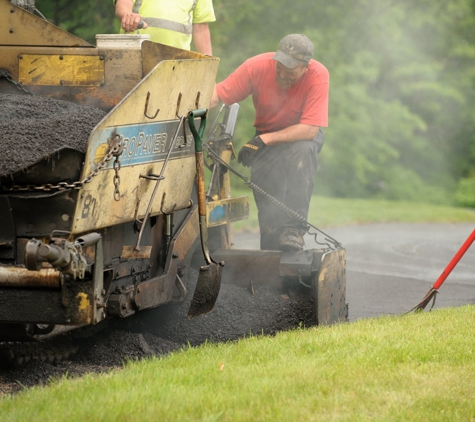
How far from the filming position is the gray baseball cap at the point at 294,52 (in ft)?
21.9

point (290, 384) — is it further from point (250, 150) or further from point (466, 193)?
point (466, 193)

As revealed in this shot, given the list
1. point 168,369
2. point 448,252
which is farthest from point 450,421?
point 448,252

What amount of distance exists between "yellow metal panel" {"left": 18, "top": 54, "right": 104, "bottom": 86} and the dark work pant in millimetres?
1841

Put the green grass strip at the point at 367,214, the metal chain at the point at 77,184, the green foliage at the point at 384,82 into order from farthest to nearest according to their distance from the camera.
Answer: the green foliage at the point at 384,82 → the green grass strip at the point at 367,214 → the metal chain at the point at 77,184

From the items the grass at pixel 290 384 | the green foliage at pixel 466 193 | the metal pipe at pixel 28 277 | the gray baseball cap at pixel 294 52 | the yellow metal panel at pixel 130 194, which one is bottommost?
the green foliage at pixel 466 193

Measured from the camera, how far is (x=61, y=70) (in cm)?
564

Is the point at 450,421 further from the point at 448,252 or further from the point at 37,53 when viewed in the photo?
the point at 448,252

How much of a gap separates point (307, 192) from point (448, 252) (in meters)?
4.93

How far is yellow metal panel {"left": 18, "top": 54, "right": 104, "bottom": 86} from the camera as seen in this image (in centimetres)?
563

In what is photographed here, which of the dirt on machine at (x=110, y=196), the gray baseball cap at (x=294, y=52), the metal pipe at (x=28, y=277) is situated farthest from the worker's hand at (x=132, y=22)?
the metal pipe at (x=28, y=277)

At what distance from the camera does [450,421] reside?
375cm

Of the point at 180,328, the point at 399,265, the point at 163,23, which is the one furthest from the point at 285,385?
the point at 399,265

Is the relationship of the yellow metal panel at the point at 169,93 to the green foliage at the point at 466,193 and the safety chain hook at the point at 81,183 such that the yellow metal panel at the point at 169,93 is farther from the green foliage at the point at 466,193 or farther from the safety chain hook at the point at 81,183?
the green foliage at the point at 466,193

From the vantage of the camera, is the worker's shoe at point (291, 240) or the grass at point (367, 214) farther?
the grass at point (367, 214)
